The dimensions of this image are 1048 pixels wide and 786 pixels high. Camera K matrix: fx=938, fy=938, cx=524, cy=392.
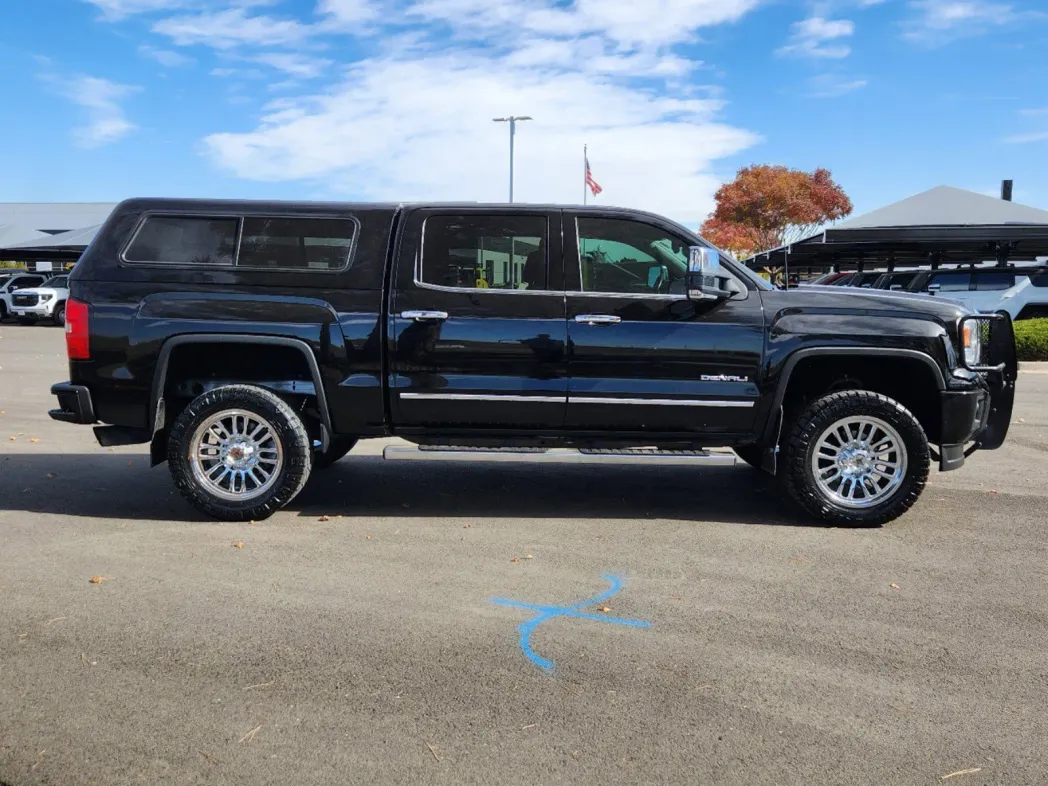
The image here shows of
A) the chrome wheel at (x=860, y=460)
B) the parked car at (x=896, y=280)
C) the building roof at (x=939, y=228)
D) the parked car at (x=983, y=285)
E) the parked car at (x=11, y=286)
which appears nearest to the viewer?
the chrome wheel at (x=860, y=460)

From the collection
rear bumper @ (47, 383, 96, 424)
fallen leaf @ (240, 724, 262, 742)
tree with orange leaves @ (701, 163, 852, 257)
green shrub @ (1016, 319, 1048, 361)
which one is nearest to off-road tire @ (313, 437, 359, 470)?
rear bumper @ (47, 383, 96, 424)

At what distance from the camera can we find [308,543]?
552 cm

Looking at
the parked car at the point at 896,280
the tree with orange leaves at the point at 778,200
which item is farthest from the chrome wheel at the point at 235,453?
the tree with orange leaves at the point at 778,200

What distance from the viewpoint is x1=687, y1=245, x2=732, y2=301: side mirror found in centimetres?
554

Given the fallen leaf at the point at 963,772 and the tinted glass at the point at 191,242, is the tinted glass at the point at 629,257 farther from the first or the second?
the fallen leaf at the point at 963,772

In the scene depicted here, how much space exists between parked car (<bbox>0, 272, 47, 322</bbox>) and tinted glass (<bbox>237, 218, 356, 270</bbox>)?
28.5 meters

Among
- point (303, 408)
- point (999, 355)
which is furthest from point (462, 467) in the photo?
point (999, 355)

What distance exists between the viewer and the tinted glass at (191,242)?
236 inches

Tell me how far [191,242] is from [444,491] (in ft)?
8.18

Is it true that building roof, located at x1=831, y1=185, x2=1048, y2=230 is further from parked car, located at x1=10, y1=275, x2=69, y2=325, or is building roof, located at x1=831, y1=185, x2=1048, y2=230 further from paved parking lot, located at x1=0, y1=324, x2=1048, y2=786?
parked car, located at x1=10, y1=275, x2=69, y2=325

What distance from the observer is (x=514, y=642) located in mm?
3986

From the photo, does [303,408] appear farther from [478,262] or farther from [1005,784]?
[1005,784]

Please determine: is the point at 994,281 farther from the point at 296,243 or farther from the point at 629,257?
the point at 296,243

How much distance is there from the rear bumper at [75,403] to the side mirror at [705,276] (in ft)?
12.6
